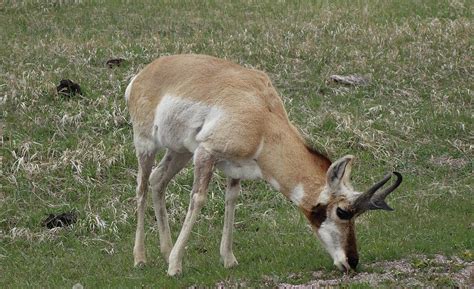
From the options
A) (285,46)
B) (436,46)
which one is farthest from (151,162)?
(436,46)

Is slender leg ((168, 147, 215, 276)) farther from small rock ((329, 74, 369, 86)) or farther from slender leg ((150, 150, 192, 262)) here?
small rock ((329, 74, 369, 86))

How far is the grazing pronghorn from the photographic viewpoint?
8.84m

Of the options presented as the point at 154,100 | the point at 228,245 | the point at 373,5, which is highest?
the point at 154,100

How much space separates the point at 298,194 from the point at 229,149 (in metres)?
0.83

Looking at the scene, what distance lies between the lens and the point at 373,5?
72.9ft

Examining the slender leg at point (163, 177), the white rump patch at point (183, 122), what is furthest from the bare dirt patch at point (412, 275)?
the slender leg at point (163, 177)

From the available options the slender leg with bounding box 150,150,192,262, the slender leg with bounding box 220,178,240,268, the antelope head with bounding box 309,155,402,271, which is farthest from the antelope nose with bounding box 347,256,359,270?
the slender leg with bounding box 150,150,192,262

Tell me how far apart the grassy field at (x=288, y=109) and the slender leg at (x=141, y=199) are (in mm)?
215

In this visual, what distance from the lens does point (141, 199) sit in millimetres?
10703

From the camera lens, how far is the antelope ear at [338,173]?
8.66 metres

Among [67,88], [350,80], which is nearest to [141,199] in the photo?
[67,88]

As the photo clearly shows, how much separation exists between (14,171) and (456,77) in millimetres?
8881

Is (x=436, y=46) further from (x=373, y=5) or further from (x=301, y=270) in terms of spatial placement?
(x=301, y=270)

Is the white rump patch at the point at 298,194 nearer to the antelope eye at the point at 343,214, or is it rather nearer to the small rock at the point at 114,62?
the antelope eye at the point at 343,214
